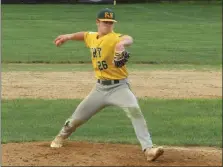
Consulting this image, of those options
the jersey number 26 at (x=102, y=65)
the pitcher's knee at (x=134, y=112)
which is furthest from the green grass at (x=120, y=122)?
the jersey number 26 at (x=102, y=65)

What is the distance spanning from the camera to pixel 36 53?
23.9 meters

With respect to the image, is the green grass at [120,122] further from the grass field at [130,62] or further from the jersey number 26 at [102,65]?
the jersey number 26 at [102,65]

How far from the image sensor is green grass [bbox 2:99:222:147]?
10.2m

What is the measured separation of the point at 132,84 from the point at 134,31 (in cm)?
1751

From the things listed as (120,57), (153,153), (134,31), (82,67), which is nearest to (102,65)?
(120,57)

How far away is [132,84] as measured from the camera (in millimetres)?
16984

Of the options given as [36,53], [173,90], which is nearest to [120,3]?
[36,53]

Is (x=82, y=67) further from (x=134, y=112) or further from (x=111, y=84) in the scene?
(x=134, y=112)

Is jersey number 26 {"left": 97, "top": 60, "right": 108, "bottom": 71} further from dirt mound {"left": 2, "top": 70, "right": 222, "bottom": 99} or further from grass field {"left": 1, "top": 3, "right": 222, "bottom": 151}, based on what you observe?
dirt mound {"left": 2, "top": 70, "right": 222, "bottom": 99}

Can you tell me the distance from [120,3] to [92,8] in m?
8.54

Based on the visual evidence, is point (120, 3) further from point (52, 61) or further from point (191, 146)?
point (191, 146)

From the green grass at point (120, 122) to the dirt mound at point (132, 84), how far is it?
108cm

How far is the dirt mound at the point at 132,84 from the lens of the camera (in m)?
15.3

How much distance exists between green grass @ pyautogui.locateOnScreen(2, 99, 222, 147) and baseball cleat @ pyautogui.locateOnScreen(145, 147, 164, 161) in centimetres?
156
